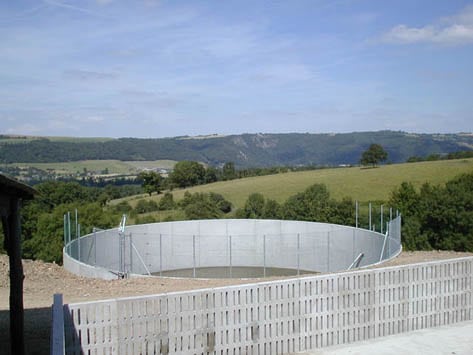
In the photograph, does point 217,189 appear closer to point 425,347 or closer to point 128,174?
point 128,174

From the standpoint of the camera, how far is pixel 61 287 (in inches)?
636

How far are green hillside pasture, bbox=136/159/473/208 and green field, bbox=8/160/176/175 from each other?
48.3m

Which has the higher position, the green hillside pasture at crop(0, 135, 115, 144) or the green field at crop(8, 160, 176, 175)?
the green hillside pasture at crop(0, 135, 115, 144)

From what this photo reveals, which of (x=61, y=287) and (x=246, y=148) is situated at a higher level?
(x=246, y=148)

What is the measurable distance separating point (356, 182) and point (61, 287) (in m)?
51.4

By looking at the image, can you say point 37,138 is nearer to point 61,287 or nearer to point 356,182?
point 356,182

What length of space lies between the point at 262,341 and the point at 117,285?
7.98 m

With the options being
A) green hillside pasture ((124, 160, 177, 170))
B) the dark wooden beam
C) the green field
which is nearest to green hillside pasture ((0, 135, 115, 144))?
the green field

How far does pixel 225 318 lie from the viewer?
9.29 meters

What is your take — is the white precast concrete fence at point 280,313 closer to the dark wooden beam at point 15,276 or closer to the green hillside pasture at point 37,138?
the dark wooden beam at point 15,276

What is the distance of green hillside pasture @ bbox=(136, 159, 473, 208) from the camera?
194 ft

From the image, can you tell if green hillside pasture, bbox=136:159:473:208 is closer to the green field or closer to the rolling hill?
the green field

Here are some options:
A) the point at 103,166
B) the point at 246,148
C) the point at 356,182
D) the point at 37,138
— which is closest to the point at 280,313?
the point at 356,182

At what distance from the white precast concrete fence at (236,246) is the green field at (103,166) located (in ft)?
263
